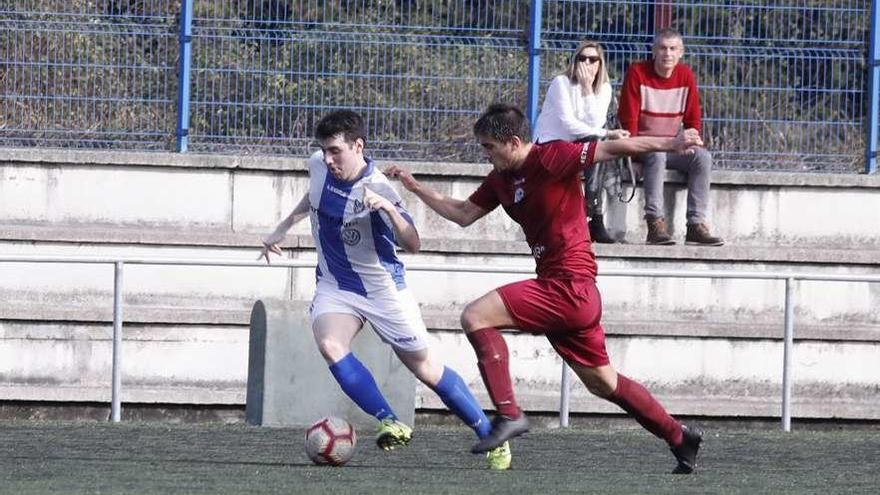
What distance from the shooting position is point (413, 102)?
45.8 ft

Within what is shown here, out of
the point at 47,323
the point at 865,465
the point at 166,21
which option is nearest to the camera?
the point at 865,465

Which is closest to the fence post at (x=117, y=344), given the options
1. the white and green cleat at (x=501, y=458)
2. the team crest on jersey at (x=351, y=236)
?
the team crest on jersey at (x=351, y=236)

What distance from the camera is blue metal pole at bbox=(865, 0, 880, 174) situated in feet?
47.2

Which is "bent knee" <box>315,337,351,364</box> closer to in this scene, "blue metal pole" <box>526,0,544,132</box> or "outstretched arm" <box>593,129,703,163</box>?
"outstretched arm" <box>593,129,703,163</box>

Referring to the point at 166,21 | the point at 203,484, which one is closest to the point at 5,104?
the point at 166,21

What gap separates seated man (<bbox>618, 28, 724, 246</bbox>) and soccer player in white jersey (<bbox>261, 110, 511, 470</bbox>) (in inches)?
178

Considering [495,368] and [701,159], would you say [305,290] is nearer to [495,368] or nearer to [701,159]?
[701,159]

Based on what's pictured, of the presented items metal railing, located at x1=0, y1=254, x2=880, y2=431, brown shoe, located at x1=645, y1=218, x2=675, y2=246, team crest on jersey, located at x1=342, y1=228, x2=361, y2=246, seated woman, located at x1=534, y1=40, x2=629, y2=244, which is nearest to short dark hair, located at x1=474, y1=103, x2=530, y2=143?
team crest on jersey, located at x1=342, y1=228, x2=361, y2=246

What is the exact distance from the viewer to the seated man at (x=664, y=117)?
13.5m

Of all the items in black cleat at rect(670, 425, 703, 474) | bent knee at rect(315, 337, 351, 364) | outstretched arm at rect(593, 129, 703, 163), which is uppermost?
outstretched arm at rect(593, 129, 703, 163)

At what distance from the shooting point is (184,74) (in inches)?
539

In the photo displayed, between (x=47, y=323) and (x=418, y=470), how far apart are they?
15.7 ft

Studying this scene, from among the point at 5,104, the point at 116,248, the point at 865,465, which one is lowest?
the point at 865,465

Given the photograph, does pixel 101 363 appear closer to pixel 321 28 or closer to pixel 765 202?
pixel 321 28
